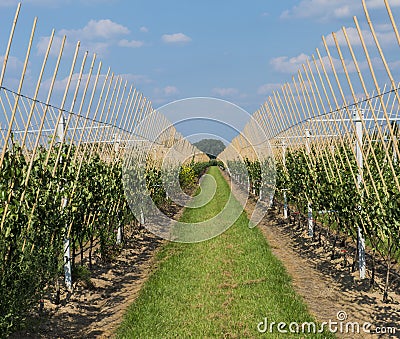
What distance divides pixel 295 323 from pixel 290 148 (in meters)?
7.40

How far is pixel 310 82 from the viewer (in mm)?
10219

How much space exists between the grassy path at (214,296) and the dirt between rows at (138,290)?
212 millimetres

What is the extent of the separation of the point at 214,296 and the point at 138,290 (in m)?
1.25

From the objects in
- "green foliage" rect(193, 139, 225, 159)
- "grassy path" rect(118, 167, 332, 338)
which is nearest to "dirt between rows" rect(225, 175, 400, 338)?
"grassy path" rect(118, 167, 332, 338)

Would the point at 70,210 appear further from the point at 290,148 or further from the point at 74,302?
the point at 290,148

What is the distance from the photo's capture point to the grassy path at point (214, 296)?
6.28 meters

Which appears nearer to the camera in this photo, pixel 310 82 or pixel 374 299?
pixel 374 299

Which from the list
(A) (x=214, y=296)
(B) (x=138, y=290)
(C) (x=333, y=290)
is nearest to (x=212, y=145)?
(B) (x=138, y=290)

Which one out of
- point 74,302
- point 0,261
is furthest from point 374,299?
point 0,261

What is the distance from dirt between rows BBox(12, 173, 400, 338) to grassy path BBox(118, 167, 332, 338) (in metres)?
0.21

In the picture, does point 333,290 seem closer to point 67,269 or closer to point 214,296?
point 214,296

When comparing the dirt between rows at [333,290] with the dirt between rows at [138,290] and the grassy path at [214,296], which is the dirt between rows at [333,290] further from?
the grassy path at [214,296]

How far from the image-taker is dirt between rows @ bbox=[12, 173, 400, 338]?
6355 millimetres

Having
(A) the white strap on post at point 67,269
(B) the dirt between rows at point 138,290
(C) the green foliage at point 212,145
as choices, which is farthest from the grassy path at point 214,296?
(C) the green foliage at point 212,145
